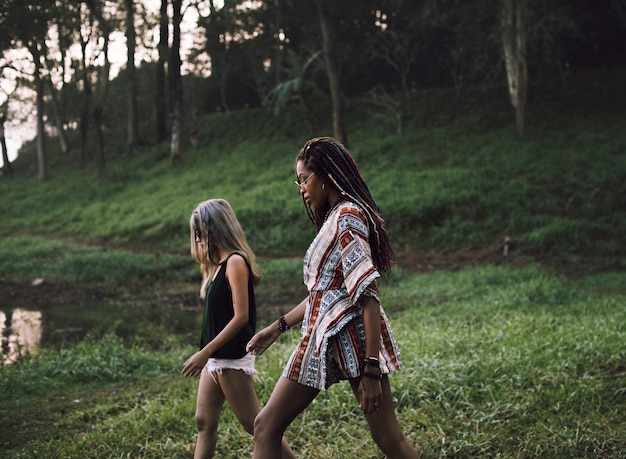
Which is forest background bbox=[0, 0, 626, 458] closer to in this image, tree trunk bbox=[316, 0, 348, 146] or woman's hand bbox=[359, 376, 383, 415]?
tree trunk bbox=[316, 0, 348, 146]

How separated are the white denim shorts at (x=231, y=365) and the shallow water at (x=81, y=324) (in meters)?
4.76

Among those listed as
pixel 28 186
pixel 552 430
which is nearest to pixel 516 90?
pixel 552 430

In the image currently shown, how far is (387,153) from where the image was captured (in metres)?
19.9

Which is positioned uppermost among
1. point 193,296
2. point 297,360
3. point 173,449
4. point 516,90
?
point 516,90

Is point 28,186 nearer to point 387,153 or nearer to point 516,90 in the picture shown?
point 387,153

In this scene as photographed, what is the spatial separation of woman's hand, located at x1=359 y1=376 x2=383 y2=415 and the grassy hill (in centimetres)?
1088

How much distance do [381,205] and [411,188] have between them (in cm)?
104

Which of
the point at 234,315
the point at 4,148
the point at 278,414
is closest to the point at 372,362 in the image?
the point at 278,414

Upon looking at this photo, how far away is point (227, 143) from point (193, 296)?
→ 14792 millimetres

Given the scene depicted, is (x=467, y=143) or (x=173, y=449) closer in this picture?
(x=173, y=449)

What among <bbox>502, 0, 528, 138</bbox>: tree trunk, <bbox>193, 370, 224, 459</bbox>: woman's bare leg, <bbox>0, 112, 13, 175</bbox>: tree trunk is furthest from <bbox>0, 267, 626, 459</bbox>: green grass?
<bbox>0, 112, 13, 175</bbox>: tree trunk

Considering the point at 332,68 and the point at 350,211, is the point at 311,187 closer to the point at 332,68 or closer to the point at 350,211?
the point at 350,211

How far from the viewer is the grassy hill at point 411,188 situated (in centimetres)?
1396

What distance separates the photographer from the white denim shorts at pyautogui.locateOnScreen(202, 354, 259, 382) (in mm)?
3377
